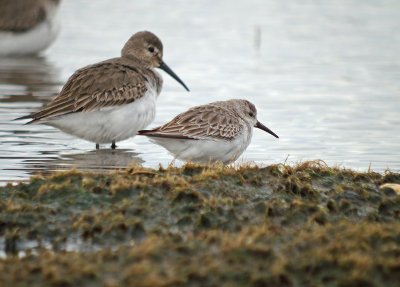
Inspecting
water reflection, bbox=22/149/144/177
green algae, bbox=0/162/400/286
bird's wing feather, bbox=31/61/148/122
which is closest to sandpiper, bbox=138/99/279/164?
water reflection, bbox=22/149/144/177

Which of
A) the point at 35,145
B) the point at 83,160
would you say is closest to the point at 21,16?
the point at 35,145

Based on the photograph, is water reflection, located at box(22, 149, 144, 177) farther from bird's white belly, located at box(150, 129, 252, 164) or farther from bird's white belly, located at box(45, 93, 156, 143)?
bird's white belly, located at box(150, 129, 252, 164)

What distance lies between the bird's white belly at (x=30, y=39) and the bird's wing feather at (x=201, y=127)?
8390 mm

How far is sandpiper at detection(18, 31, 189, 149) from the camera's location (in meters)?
8.41

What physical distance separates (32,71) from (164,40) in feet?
13.5

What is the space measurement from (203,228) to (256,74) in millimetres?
9394

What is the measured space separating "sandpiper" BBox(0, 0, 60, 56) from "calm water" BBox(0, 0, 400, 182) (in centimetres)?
45

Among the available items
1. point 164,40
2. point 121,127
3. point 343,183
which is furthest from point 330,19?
point 343,183

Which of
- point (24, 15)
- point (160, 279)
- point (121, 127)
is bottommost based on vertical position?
point (160, 279)

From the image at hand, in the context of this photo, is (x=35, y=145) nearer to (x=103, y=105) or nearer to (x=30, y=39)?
(x=103, y=105)

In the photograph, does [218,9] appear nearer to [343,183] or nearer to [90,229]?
[343,183]

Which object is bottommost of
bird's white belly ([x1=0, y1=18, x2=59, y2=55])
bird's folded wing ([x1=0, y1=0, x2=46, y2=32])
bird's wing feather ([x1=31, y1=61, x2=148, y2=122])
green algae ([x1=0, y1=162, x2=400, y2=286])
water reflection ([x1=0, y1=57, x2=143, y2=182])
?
green algae ([x1=0, y1=162, x2=400, y2=286])

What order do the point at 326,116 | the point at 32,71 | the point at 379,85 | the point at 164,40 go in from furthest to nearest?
1. the point at 164,40
2. the point at 32,71
3. the point at 379,85
4. the point at 326,116

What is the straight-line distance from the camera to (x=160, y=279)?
12.6ft
